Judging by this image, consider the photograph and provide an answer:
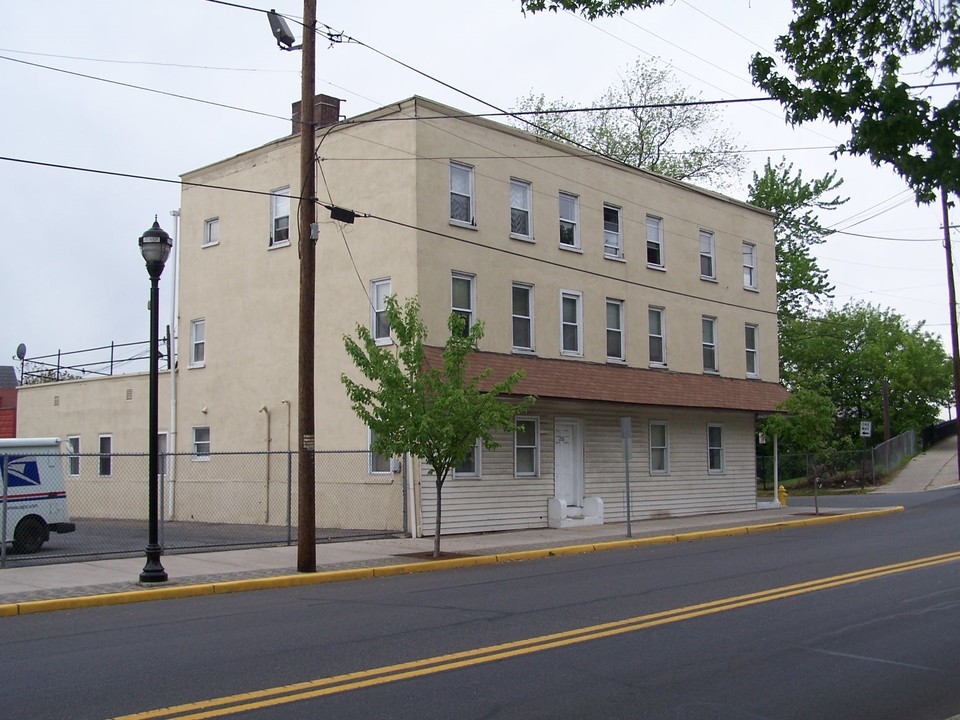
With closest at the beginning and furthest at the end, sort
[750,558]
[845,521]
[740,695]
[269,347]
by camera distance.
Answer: [740,695], [750,558], [269,347], [845,521]

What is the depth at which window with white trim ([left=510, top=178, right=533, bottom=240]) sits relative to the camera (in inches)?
976

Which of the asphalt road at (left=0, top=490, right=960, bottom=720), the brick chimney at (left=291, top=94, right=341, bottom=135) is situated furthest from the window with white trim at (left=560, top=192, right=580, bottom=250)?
the asphalt road at (left=0, top=490, right=960, bottom=720)

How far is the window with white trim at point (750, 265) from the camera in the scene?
106ft

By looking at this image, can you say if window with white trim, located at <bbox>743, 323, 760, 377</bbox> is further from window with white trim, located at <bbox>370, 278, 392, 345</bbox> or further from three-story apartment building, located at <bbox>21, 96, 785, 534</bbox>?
window with white trim, located at <bbox>370, 278, 392, 345</bbox>

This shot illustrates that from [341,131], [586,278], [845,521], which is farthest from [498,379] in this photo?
[845,521]

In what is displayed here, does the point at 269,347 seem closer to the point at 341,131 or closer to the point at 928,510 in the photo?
the point at 341,131

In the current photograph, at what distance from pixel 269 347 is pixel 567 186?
8610mm

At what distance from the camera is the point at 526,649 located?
9406 mm

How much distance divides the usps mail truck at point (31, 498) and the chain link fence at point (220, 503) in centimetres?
38

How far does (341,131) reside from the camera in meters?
24.0

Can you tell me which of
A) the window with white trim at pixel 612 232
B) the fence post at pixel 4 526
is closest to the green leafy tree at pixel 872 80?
the fence post at pixel 4 526

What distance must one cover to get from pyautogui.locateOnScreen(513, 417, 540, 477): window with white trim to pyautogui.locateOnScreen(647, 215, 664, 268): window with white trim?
692 cm

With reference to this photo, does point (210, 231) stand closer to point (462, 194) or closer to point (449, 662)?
point (462, 194)

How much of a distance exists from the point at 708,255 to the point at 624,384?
22.3 feet
